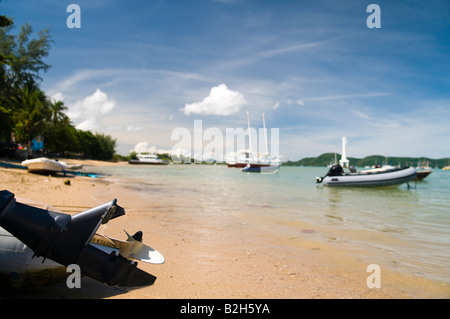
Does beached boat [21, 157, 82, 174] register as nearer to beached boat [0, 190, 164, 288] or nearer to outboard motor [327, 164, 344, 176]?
beached boat [0, 190, 164, 288]

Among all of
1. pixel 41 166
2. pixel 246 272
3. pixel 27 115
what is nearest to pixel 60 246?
pixel 246 272

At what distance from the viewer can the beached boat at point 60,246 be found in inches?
91.9

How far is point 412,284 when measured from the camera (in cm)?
402

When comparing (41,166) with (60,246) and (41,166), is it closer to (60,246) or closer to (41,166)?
(41,166)

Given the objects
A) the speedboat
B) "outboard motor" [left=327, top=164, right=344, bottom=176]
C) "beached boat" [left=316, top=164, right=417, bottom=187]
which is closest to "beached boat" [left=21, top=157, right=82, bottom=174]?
"outboard motor" [left=327, top=164, right=344, bottom=176]

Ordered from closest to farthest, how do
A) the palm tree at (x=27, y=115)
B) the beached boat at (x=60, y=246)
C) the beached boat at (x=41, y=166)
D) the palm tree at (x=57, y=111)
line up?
the beached boat at (x=60, y=246) < the beached boat at (x=41, y=166) < the palm tree at (x=27, y=115) < the palm tree at (x=57, y=111)

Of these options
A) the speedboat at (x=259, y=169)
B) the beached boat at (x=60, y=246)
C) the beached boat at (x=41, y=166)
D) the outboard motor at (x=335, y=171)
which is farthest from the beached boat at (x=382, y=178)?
the speedboat at (x=259, y=169)

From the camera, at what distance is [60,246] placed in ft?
8.02

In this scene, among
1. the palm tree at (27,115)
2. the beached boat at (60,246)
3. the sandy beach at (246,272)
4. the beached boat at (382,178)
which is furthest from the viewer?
the palm tree at (27,115)

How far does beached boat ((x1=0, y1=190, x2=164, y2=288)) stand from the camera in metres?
2.33

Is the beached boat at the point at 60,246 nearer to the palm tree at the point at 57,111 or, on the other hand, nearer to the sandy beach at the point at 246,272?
the sandy beach at the point at 246,272
